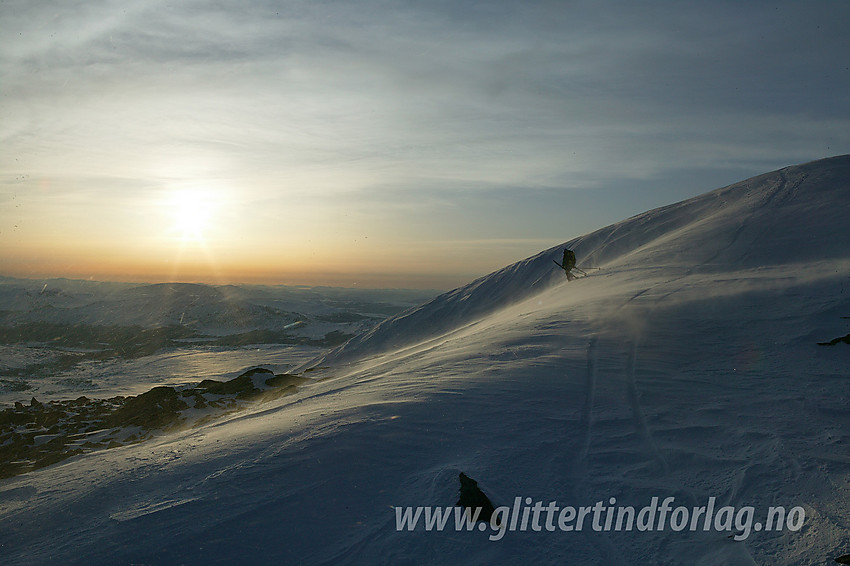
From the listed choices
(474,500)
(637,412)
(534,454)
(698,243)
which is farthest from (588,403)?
(698,243)

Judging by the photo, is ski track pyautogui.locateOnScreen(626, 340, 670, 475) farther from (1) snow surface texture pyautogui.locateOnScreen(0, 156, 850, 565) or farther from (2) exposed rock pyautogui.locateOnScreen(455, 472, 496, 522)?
(2) exposed rock pyautogui.locateOnScreen(455, 472, 496, 522)

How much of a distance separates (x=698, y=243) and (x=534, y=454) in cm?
1792

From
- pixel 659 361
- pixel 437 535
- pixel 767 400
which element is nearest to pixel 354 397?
pixel 437 535

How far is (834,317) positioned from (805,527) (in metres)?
8.64

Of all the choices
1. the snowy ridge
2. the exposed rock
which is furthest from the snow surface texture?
the snowy ridge

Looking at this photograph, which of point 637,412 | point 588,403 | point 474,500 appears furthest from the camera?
point 588,403

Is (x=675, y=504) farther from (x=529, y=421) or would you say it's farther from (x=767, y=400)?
(x=767, y=400)

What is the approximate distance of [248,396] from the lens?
2152cm

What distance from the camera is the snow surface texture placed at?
5766mm

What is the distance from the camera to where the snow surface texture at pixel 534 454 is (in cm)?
577

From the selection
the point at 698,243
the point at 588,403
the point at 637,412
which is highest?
the point at 698,243

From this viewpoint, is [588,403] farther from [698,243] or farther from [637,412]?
[698,243]

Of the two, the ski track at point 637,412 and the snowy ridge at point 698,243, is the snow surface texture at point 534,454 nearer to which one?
the ski track at point 637,412

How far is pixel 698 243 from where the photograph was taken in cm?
2106
